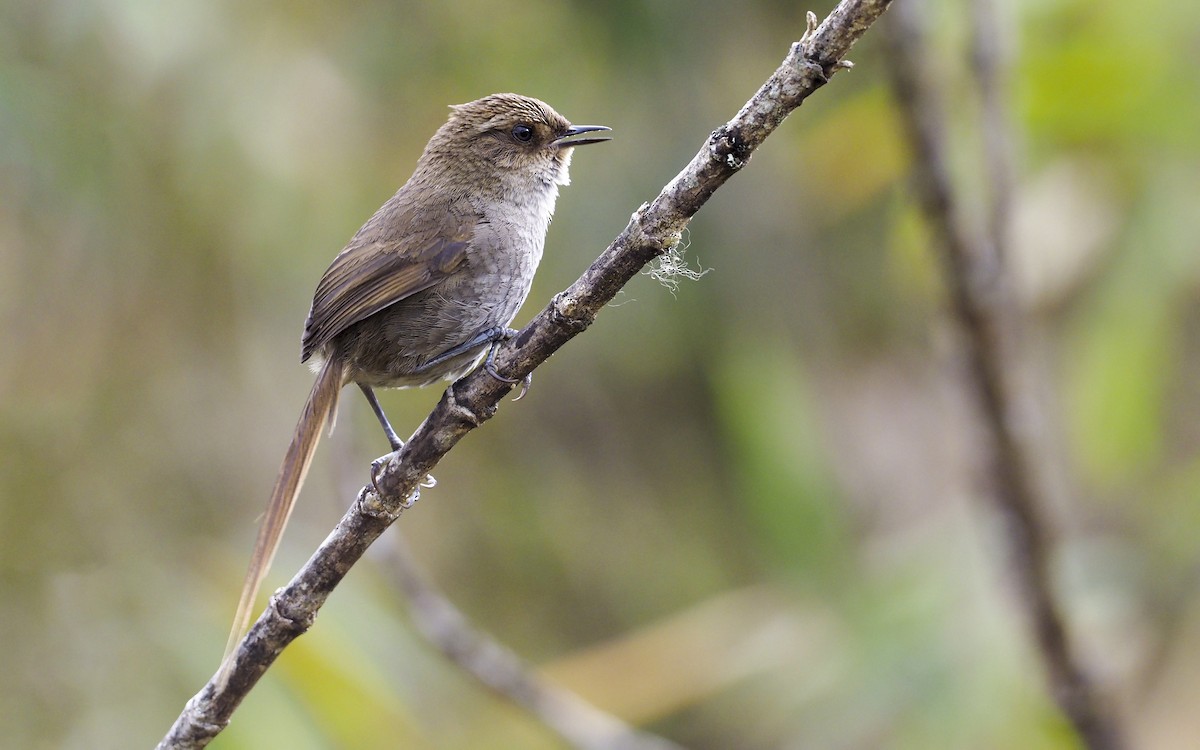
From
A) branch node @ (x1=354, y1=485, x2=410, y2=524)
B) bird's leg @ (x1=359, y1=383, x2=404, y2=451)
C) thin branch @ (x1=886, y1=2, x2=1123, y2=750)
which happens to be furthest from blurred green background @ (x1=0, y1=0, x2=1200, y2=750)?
branch node @ (x1=354, y1=485, x2=410, y2=524)

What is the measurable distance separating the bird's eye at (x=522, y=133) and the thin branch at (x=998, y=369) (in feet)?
3.71

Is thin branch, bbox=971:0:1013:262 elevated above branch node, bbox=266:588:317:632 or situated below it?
above

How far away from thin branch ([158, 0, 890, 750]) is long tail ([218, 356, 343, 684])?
0.08m

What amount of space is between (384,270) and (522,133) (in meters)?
0.76

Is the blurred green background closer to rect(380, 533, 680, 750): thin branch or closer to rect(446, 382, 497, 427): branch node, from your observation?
rect(380, 533, 680, 750): thin branch

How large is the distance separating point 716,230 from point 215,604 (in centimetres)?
337

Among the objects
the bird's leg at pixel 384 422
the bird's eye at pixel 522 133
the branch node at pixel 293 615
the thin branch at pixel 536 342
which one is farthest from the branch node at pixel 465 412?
the bird's eye at pixel 522 133

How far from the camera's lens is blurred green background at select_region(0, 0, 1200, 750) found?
16.2 feet

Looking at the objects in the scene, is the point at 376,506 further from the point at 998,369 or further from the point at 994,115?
the point at 994,115

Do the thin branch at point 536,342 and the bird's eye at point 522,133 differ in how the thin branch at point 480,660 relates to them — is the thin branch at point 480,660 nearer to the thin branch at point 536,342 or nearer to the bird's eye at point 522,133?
the bird's eye at point 522,133

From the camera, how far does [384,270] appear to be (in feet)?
11.3

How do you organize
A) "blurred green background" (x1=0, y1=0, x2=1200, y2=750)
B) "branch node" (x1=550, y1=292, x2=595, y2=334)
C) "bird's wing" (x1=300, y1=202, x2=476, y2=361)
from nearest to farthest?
"branch node" (x1=550, y1=292, x2=595, y2=334) → "bird's wing" (x1=300, y1=202, x2=476, y2=361) → "blurred green background" (x1=0, y1=0, x2=1200, y2=750)

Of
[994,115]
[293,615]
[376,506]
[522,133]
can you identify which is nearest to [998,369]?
[994,115]

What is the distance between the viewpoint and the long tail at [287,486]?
8.83ft
